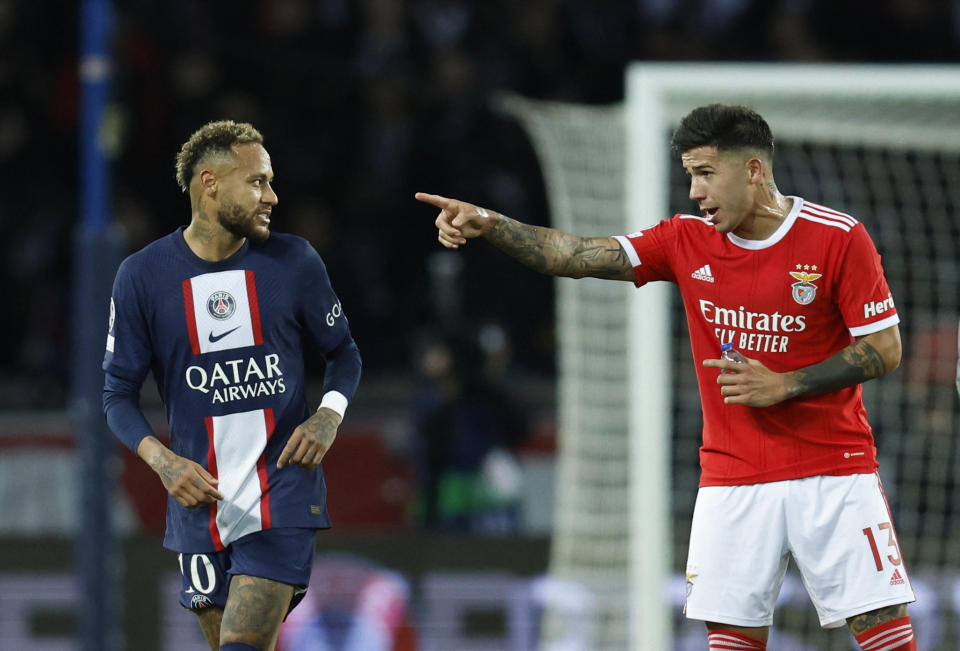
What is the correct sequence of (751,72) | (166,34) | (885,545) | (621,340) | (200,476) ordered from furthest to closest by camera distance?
(166,34) < (621,340) < (751,72) < (885,545) < (200,476)

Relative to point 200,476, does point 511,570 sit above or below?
below

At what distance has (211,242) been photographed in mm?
4430

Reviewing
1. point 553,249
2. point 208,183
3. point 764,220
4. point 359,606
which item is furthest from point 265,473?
point 359,606

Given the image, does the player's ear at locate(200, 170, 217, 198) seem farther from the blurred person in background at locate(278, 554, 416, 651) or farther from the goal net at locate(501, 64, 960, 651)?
the blurred person in background at locate(278, 554, 416, 651)

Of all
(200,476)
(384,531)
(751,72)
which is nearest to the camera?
(200,476)

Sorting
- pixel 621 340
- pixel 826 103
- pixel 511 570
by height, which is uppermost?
pixel 826 103

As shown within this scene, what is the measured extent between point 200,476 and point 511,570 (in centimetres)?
458

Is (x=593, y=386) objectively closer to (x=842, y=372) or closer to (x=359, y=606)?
(x=359, y=606)

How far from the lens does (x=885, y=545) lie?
4539 millimetres

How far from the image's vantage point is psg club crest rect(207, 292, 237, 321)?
4371 mm

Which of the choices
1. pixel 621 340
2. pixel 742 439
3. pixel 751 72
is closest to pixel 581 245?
pixel 742 439

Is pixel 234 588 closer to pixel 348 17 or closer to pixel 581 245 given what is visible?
pixel 581 245

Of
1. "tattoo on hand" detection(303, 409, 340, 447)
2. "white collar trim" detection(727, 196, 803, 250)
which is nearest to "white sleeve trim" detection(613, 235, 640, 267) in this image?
"white collar trim" detection(727, 196, 803, 250)

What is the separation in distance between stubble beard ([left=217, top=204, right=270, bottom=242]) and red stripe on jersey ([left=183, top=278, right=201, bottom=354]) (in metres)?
0.21
